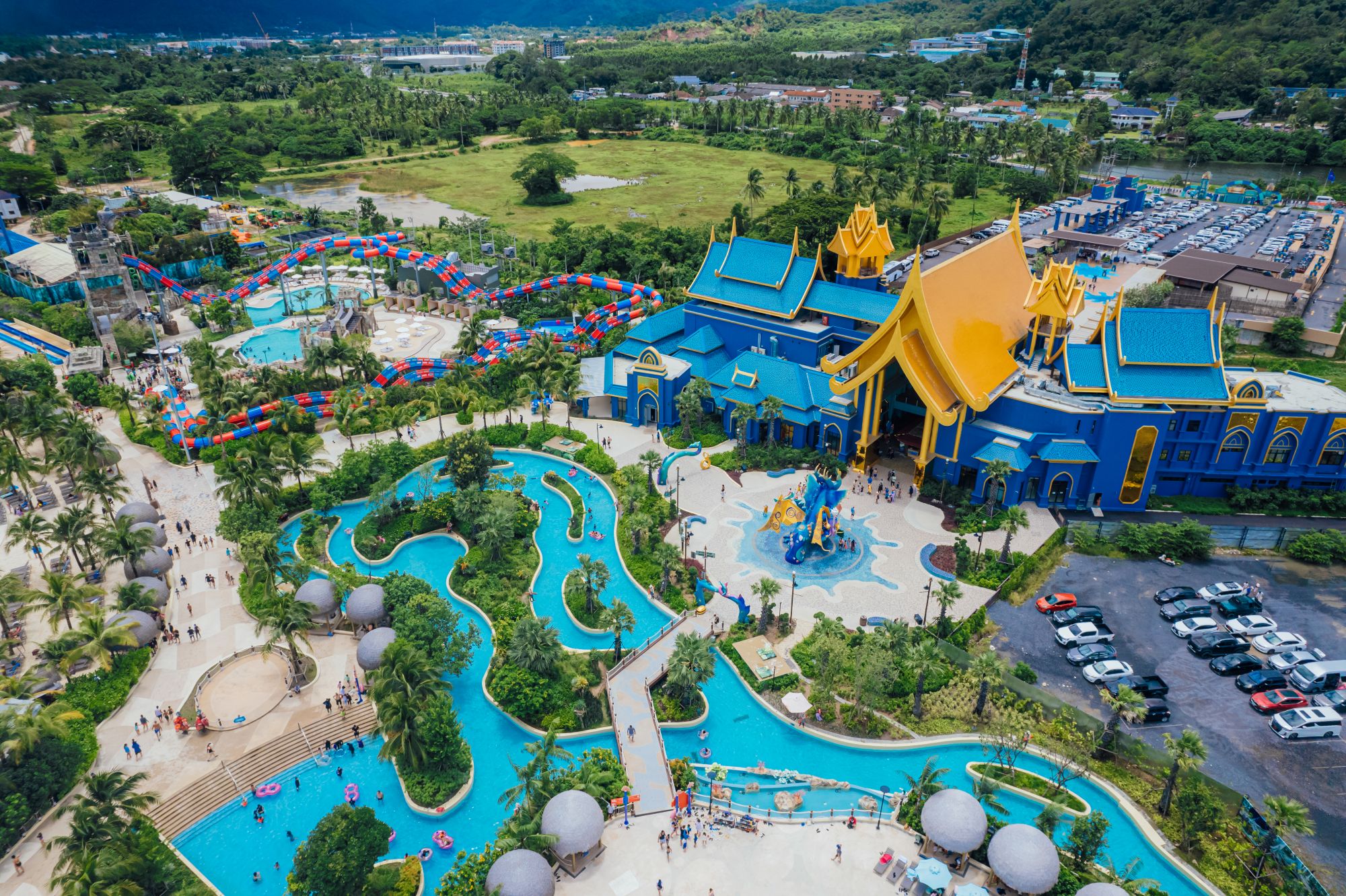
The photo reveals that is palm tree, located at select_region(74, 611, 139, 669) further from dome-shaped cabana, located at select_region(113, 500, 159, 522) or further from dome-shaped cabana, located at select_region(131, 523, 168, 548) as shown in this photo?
dome-shaped cabana, located at select_region(113, 500, 159, 522)

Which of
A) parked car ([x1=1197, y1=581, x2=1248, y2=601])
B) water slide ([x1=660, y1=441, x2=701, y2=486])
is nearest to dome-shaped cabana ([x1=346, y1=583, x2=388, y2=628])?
water slide ([x1=660, y1=441, x2=701, y2=486])

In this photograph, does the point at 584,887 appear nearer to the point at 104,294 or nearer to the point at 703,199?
the point at 104,294

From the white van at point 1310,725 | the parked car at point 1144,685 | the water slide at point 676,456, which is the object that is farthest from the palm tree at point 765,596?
the white van at point 1310,725

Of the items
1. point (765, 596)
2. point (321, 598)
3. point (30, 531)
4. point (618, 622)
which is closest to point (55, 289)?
point (30, 531)

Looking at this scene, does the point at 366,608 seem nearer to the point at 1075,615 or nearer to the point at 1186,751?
the point at 1075,615

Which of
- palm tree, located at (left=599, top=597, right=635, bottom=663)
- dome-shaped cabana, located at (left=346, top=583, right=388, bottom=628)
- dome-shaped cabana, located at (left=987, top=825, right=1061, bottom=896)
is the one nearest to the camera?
dome-shaped cabana, located at (left=987, top=825, right=1061, bottom=896)

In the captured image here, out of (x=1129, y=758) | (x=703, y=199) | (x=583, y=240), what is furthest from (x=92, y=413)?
(x=703, y=199)

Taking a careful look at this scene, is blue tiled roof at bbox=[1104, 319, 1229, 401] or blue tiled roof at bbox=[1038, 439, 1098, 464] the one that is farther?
blue tiled roof at bbox=[1104, 319, 1229, 401]
